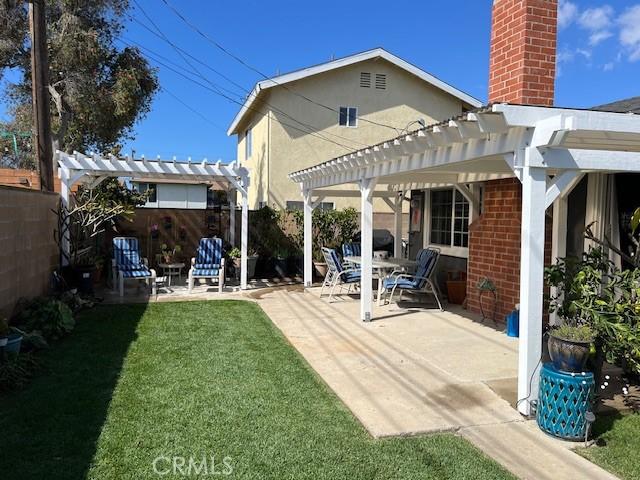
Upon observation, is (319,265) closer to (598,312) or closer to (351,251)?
(351,251)

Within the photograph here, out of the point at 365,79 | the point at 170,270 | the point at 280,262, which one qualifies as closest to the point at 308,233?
the point at 280,262

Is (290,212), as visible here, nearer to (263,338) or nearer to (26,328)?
(263,338)

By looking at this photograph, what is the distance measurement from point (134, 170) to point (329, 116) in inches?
316

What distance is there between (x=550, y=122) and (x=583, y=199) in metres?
2.70

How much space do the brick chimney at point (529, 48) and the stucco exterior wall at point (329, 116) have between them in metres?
10.5

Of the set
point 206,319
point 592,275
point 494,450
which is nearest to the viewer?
point 494,450

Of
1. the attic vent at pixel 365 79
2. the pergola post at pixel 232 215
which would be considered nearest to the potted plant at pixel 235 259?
the pergola post at pixel 232 215

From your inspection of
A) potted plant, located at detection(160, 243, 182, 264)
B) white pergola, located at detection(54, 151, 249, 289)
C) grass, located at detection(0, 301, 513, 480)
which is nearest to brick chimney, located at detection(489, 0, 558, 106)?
grass, located at detection(0, 301, 513, 480)

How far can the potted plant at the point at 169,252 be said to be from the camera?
11506mm

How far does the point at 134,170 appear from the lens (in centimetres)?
988

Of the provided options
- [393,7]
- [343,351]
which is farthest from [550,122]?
[393,7]

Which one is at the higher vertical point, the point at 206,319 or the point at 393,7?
the point at 393,7

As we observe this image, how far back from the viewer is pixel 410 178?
8500mm

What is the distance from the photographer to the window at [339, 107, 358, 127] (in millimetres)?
16516
